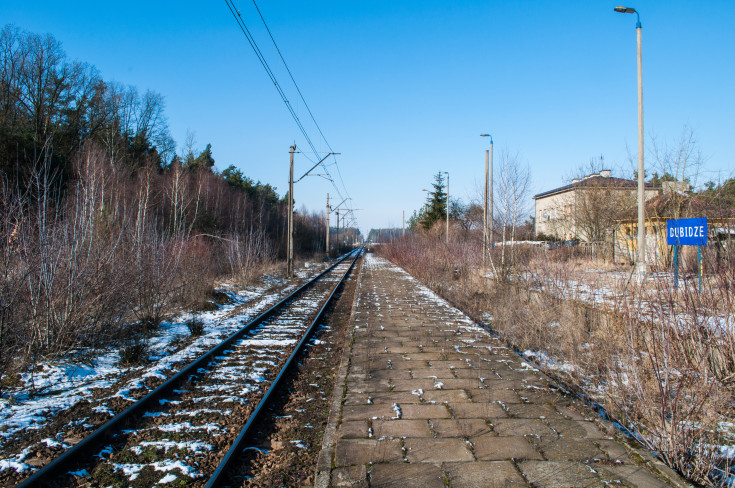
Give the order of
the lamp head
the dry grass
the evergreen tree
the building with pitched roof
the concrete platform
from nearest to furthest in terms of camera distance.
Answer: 1. the concrete platform
2. the dry grass
3. the lamp head
4. the building with pitched roof
5. the evergreen tree

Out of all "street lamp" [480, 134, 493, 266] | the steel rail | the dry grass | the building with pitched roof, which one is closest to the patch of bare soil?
the steel rail

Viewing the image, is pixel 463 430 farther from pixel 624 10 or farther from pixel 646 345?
pixel 624 10

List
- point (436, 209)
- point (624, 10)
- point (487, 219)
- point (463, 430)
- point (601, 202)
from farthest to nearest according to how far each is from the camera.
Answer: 1. point (436, 209)
2. point (601, 202)
3. point (487, 219)
4. point (624, 10)
5. point (463, 430)

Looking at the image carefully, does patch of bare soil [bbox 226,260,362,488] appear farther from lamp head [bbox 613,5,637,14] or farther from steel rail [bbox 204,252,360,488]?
lamp head [bbox 613,5,637,14]

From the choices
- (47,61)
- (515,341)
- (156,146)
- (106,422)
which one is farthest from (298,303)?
(156,146)

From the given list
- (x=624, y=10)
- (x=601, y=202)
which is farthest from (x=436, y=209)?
(x=624, y=10)

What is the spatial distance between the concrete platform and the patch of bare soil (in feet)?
0.77

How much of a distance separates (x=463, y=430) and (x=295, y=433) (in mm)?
1614

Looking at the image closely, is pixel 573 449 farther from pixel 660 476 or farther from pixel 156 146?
pixel 156 146

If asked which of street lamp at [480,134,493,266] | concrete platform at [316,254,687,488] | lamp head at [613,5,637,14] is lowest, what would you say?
concrete platform at [316,254,687,488]

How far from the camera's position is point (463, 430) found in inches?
154

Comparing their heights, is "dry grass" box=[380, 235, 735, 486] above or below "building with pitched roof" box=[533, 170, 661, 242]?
below

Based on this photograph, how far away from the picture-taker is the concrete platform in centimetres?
316

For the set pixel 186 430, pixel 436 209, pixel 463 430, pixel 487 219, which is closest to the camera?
pixel 463 430
